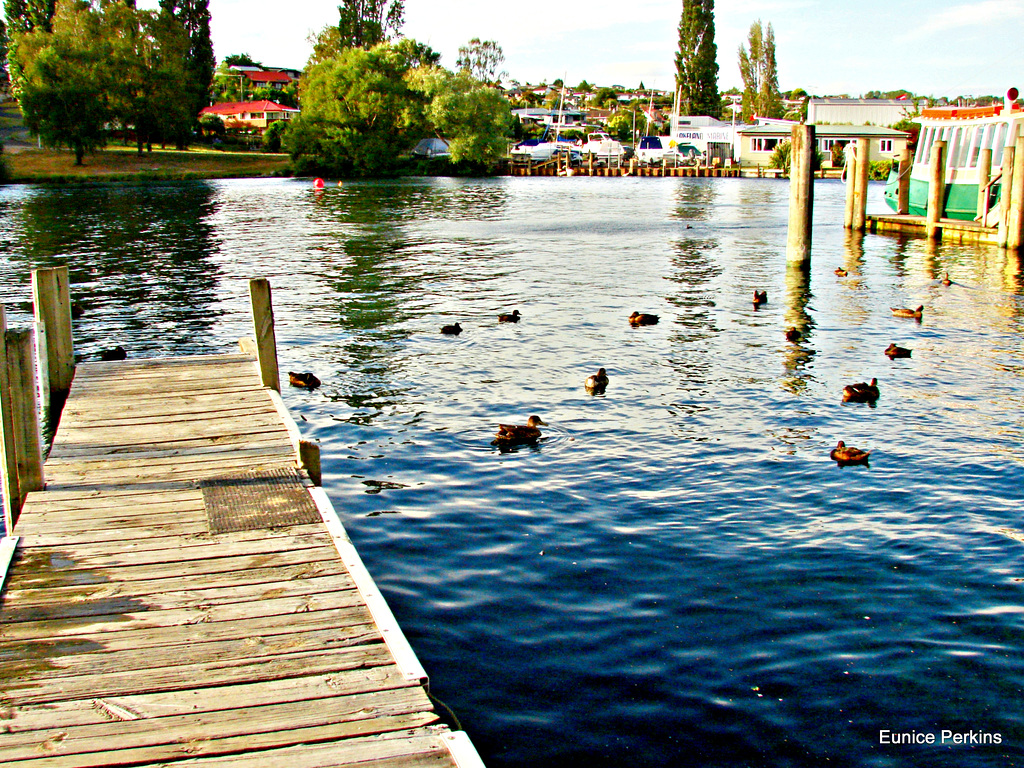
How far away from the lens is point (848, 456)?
10383 mm

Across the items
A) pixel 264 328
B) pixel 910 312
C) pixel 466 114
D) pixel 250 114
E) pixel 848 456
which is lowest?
pixel 848 456

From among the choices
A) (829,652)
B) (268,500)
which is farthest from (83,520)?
(829,652)

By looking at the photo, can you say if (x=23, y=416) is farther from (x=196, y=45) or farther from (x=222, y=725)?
(x=196, y=45)

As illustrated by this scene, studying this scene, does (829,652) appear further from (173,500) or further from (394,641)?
(173,500)

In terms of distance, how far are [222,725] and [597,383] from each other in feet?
32.2

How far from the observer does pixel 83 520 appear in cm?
680

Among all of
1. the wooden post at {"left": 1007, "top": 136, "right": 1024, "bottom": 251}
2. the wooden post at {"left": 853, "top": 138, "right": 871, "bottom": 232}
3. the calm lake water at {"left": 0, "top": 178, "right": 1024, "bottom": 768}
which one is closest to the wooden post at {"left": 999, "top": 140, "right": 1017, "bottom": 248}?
the wooden post at {"left": 1007, "top": 136, "right": 1024, "bottom": 251}

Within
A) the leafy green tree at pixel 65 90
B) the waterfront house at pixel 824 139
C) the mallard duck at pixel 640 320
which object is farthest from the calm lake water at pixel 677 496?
the waterfront house at pixel 824 139

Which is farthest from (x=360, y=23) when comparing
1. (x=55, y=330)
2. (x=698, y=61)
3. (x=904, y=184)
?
(x=55, y=330)

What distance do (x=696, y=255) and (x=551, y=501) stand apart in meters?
25.2

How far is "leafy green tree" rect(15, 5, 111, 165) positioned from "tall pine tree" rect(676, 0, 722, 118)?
76.7 metres

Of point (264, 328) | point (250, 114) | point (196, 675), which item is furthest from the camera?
point (250, 114)

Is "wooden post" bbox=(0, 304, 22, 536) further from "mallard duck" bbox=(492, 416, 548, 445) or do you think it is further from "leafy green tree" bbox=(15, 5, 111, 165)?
"leafy green tree" bbox=(15, 5, 111, 165)

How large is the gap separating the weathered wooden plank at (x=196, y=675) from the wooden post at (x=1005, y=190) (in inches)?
1129
